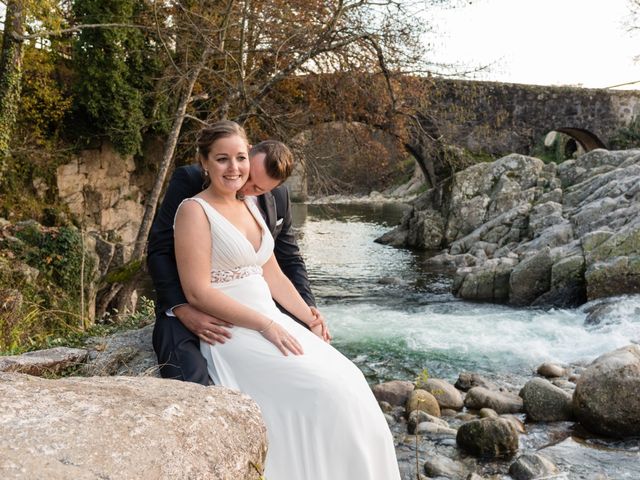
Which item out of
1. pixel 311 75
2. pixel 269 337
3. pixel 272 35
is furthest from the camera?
pixel 311 75

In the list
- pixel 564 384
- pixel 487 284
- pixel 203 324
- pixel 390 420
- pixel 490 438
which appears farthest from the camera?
pixel 487 284

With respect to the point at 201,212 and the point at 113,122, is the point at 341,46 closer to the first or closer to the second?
the point at 113,122

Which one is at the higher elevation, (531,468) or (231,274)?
(231,274)

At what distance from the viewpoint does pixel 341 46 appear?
10242 millimetres

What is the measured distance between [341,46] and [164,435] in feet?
31.1

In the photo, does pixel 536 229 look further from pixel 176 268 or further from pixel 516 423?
pixel 176 268

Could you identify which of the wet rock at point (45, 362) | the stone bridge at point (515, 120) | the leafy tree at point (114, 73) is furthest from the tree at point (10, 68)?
the stone bridge at point (515, 120)

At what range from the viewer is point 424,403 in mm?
6168

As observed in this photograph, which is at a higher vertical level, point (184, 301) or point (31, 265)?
point (184, 301)

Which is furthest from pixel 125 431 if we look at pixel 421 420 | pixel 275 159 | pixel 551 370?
pixel 551 370

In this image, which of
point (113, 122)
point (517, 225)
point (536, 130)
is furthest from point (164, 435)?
point (536, 130)

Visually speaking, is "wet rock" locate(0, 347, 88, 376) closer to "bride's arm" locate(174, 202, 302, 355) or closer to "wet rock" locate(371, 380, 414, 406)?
"bride's arm" locate(174, 202, 302, 355)

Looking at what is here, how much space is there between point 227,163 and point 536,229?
13627 mm

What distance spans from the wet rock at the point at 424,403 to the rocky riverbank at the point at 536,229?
17.9ft
